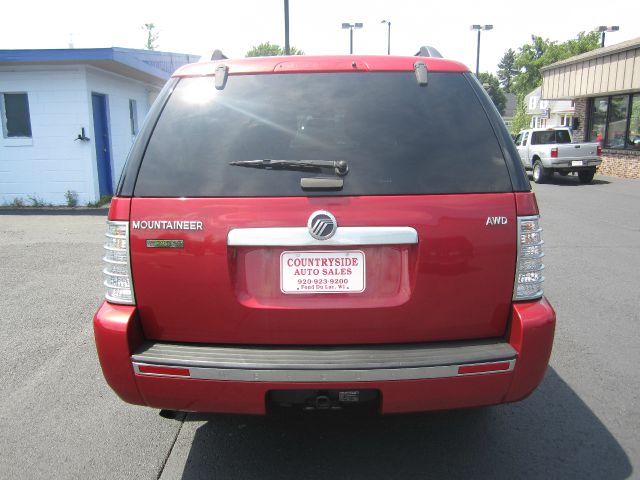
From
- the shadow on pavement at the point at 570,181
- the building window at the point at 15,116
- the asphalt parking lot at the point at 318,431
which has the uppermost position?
the building window at the point at 15,116

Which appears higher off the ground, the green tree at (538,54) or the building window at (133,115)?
the green tree at (538,54)

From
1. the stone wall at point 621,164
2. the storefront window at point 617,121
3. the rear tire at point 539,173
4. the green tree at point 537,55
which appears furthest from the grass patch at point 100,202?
the green tree at point 537,55

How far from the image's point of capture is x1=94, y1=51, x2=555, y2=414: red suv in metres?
2.20

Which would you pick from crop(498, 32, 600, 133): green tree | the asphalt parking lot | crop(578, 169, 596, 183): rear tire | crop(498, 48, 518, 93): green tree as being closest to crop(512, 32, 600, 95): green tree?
crop(498, 32, 600, 133): green tree

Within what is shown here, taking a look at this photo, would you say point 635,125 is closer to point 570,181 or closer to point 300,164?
point 570,181

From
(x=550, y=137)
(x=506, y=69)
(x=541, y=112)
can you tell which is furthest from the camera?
(x=506, y=69)

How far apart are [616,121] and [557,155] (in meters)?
4.72

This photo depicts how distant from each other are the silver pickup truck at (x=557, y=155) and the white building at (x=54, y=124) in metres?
13.4

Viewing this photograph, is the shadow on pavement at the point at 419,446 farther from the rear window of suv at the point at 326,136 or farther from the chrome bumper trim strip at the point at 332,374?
the rear window of suv at the point at 326,136

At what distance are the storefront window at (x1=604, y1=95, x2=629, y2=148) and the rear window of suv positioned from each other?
2126 centimetres

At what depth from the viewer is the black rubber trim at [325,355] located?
2182 mm

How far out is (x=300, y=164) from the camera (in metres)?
2.24

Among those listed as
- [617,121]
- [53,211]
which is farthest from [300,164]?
[617,121]

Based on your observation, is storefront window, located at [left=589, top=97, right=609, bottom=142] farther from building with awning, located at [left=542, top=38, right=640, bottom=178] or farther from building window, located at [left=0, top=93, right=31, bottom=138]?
building window, located at [left=0, top=93, right=31, bottom=138]
